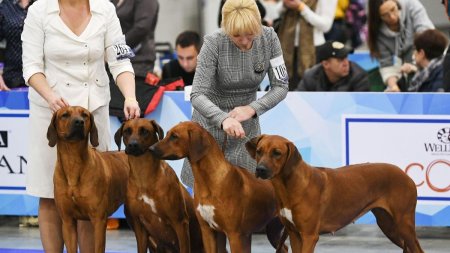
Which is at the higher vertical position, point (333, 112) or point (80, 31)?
point (80, 31)

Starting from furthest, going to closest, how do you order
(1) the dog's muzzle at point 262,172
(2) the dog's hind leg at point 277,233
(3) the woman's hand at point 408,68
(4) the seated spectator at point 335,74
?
(3) the woman's hand at point 408,68, (4) the seated spectator at point 335,74, (2) the dog's hind leg at point 277,233, (1) the dog's muzzle at point 262,172

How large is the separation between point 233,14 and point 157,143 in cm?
73

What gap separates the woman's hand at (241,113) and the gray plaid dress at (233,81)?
0.04m

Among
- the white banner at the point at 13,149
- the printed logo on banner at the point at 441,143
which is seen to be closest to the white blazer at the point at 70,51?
the white banner at the point at 13,149

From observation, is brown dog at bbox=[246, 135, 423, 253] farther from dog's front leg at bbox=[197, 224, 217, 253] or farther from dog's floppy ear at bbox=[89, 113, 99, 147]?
dog's floppy ear at bbox=[89, 113, 99, 147]

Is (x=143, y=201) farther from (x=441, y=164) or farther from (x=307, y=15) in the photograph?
(x=307, y=15)

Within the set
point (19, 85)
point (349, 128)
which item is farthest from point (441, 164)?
point (19, 85)

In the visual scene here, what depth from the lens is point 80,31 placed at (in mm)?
5742

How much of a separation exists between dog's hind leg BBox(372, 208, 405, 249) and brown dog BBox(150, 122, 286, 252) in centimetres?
78

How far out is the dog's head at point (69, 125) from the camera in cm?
548

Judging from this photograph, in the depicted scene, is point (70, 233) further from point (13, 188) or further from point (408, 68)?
point (408, 68)

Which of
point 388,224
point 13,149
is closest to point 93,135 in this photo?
point 388,224

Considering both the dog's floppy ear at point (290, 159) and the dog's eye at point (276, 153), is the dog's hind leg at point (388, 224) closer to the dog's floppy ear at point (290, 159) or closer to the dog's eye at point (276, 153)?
the dog's floppy ear at point (290, 159)

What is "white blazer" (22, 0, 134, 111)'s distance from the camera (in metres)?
5.70
